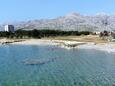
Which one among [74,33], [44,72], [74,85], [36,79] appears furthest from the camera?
[74,33]

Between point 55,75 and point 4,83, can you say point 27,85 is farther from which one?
point 55,75

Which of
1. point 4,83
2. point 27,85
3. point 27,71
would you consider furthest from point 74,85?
point 27,71

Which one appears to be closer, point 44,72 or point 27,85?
point 27,85

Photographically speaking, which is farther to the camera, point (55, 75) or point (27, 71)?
point (27, 71)

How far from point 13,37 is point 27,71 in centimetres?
10072

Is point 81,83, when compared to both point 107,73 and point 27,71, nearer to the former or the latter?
point 107,73

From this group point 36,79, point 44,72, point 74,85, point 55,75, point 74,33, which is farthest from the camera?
point 74,33

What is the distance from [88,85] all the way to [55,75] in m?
6.50

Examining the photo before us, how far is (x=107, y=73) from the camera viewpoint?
33219 millimetres

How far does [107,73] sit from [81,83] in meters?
6.72

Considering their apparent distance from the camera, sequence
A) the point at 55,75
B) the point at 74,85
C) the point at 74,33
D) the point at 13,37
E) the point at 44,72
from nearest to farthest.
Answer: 1. the point at 74,85
2. the point at 55,75
3. the point at 44,72
4. the point at 13,37
5. the point at 74,33

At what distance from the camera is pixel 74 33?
157750 millimetres

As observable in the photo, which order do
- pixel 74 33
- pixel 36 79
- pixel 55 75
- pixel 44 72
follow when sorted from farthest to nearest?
pixel 74 33 → pixel 44 72 → pixel 55 75 → pixel 36 79

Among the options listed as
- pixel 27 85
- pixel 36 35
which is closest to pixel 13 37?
pixel 36 35
